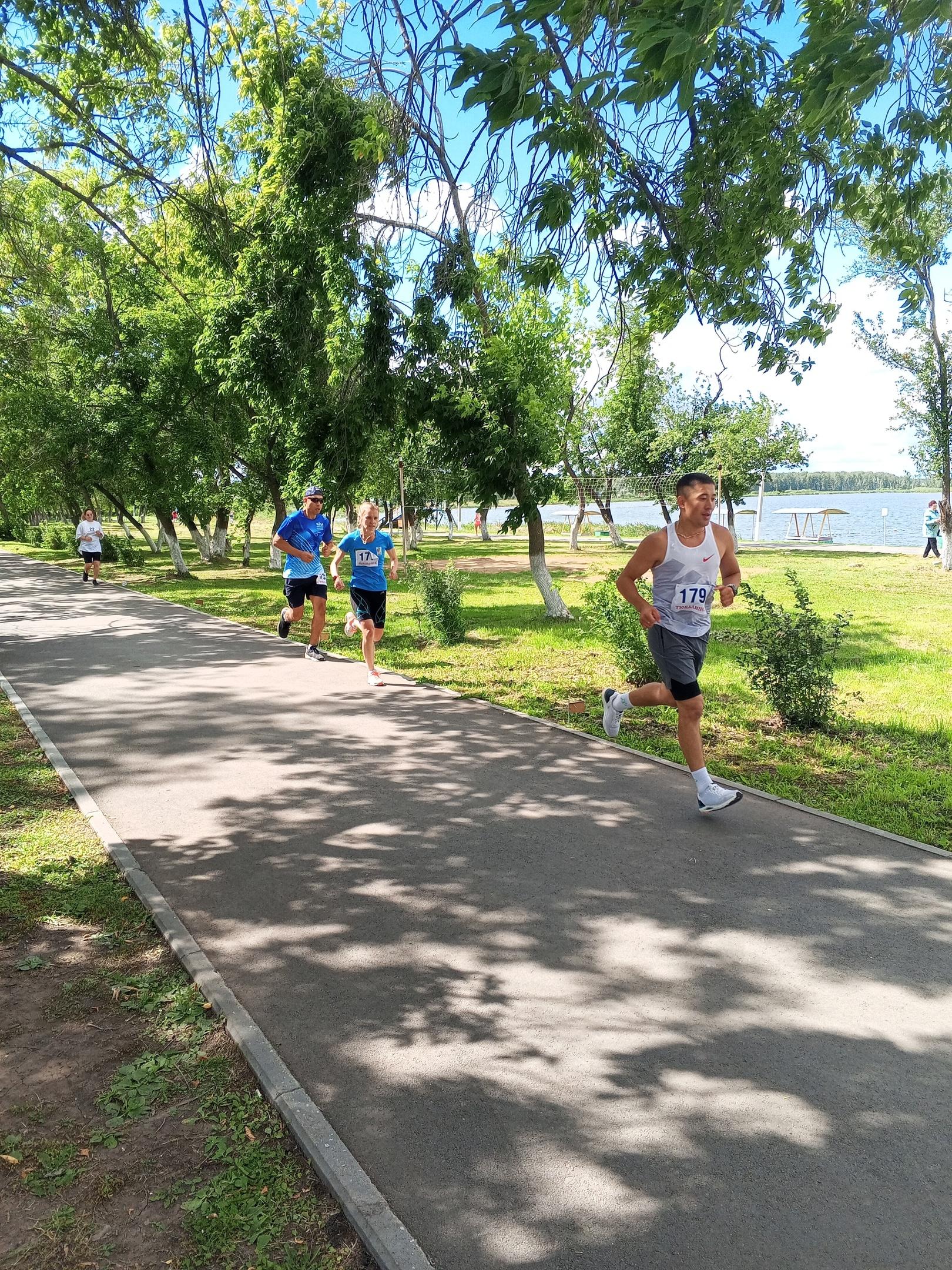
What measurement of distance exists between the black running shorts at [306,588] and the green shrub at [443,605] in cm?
171

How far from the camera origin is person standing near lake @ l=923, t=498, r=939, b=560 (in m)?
24.2

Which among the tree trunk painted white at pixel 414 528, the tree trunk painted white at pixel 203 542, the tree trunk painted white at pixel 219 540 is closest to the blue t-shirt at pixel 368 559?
the tree trunk painted white at pixel 219 540

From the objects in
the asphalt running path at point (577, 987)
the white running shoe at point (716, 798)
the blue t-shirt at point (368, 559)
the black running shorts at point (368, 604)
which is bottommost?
the asphalt running path at point (577, 987)

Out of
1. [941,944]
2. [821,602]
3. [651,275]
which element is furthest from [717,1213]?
[821,602]

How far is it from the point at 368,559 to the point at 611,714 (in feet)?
12.3

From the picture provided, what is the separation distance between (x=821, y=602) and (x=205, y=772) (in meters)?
13.0

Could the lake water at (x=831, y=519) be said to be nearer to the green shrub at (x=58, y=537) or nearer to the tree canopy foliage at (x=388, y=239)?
the tree canopy foliage at (x=388, y=239)

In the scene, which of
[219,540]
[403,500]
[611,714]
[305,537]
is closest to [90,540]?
[403,500]

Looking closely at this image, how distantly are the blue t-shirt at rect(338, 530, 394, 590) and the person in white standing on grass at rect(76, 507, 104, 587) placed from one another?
15.6 meters

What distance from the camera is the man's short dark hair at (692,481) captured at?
5.35 m

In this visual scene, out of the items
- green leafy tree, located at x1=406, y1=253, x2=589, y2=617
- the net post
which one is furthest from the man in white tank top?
the net post

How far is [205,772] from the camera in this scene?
6512 millimetres

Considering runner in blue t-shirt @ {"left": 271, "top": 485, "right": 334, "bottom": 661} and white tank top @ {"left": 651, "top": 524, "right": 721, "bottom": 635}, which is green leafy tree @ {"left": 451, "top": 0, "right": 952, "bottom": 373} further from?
runner in blue t-shirt @ {"left": 271, "top": 485, "right": 334, "bottom": 661}

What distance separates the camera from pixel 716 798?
541 centimetres
